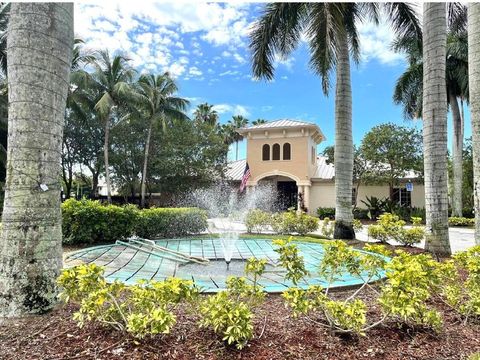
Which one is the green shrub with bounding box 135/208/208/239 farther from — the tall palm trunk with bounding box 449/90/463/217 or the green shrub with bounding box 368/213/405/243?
the tall palm trunk with bounding box 449/90/463/217

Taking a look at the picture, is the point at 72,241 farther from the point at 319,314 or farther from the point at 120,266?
the point at 319,314

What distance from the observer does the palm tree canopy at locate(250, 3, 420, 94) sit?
10047 mm

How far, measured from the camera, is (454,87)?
21.9m

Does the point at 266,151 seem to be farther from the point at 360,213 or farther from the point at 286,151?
the point at 360,213

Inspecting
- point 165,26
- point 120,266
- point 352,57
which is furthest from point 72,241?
point 352,57

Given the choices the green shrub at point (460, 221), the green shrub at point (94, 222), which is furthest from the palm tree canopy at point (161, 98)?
the green shrub at point (460, 221)

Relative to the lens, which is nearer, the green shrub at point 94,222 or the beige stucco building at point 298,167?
the green shrub at point 94,222

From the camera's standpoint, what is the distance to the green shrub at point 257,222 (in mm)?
14727

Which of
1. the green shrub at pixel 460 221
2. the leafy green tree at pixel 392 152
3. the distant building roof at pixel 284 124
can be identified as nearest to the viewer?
the green shrub at pixel 460 221

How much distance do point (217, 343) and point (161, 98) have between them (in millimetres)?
28153

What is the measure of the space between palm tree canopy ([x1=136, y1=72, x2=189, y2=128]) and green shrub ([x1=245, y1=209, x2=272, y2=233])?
15449 mm

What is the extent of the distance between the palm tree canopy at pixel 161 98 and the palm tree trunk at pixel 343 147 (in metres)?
19.0

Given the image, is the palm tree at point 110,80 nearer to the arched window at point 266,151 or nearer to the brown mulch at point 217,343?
the arched window at point 266,151

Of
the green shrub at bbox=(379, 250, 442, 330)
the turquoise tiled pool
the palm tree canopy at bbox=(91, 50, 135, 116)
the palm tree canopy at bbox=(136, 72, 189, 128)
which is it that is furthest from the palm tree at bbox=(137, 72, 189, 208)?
the green shrub at bbox=(379, 250, 442, 330)
